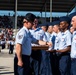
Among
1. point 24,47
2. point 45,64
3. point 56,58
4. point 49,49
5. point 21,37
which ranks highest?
Result: point 21,37

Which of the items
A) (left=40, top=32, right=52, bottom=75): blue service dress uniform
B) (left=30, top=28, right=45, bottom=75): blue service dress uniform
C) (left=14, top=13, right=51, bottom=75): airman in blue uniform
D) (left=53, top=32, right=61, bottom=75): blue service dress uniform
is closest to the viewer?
(left=14, top=13, right=51, bottom=75): airman in blue uniform

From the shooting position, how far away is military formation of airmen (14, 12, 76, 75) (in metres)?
6.80

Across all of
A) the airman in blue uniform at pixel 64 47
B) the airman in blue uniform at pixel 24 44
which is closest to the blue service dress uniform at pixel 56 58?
the airman in blue uniform at pixel 64 47

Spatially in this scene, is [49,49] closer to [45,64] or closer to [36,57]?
[36,57]

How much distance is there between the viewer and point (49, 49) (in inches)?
364

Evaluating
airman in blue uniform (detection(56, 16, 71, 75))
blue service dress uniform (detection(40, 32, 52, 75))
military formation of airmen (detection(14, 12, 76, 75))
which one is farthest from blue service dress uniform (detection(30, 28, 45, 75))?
airman in blue uniform (detection(56, 16, 71, 75))

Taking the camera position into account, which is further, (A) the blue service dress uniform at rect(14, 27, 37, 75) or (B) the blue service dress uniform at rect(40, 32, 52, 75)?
(B) the blue service dress uniform at rect(40, 32, 52, 75)

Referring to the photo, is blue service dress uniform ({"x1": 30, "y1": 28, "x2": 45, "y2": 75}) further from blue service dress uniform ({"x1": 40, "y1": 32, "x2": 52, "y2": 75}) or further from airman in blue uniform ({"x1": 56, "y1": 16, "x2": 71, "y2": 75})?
airman in blue uniform ({"x1": 56, "y1": 16, "x2": 71, "y2": 75})

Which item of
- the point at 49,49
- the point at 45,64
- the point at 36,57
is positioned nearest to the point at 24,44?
the point at 49,49

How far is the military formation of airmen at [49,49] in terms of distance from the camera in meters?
6.80

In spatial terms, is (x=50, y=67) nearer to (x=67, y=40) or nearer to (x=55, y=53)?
(x=55, y=53)

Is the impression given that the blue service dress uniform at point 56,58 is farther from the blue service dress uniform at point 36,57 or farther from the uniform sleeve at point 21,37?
the uniform sleeve at point 21,37

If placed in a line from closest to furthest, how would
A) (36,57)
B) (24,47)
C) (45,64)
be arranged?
(24,47) → (36,57) → (45,64)

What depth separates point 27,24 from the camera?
270 inches
